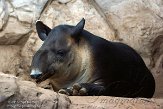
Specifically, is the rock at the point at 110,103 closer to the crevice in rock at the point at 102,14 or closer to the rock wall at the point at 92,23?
the rock wall at the point at 92,23

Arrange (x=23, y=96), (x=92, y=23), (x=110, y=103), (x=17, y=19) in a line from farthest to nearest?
(x=92, y=23)
(x=17, y=19)
(x=110, y=103)
(x=23, y=96)

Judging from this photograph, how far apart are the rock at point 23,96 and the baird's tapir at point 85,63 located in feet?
4.44

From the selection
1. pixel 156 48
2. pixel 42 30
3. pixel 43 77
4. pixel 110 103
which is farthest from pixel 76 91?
pixel 156 48

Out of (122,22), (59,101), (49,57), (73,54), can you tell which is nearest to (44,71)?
(49,57)

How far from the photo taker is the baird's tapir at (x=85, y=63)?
5.19 meters

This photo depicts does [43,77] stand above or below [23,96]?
below

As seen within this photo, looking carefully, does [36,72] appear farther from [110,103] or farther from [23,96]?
[23,96]

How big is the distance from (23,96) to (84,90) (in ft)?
4.16

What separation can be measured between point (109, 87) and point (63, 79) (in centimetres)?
53

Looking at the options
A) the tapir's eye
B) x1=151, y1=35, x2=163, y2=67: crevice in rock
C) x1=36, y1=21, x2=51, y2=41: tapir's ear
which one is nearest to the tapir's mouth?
the tapir's eye

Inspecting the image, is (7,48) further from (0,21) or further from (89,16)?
(89,16)

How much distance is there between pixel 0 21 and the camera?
641cm

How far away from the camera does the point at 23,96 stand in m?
3.50

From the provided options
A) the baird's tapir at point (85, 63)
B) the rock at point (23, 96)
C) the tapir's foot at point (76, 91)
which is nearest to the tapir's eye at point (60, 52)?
the baird's tapir at point (85, 63)
